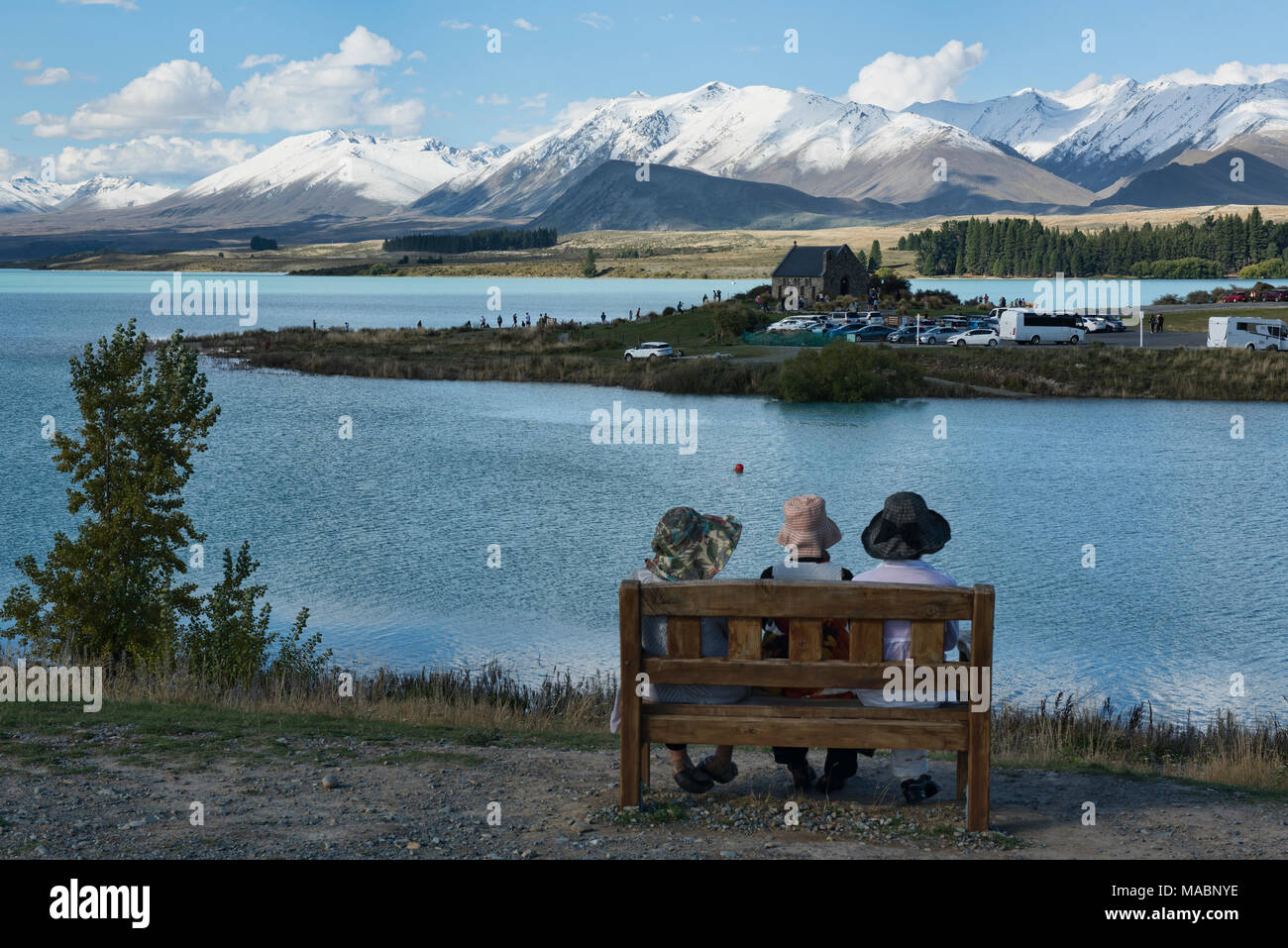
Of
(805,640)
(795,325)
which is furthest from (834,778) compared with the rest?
(795,325)

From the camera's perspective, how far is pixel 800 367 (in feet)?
209

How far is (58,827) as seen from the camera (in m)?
7.49

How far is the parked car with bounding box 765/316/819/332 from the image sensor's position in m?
84.2

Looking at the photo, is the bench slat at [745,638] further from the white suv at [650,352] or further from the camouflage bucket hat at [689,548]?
the white suv at [650,352]

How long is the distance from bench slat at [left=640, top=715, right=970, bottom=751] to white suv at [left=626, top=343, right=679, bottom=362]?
219 ft

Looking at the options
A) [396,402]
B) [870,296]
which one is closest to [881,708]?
[396,402]

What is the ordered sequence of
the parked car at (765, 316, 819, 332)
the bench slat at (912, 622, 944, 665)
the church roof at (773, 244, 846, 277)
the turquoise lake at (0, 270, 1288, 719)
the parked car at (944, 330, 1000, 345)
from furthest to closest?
the church roof at (773, 244, 846, 277), the parked car at (765, 316, 819, 332), the parked car at (944, 330, 1000, 345), the turquoise lake at (0, 270, 1288, 719), the bench slat at (912, 622, 944, 665)

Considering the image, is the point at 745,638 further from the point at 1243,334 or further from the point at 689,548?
the point at 1243,334

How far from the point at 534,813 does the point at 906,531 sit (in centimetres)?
314

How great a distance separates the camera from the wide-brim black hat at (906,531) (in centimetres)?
829

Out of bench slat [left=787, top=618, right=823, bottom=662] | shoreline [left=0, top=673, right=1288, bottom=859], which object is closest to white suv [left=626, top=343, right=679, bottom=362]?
shoreline [left=0, top=673, right=1288, bottom=859]

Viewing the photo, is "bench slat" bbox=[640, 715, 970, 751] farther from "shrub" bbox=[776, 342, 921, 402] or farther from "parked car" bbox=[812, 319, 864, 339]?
"parked car" bbox=[812, 319, 864, 339]

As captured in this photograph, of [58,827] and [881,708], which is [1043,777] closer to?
[881,708]

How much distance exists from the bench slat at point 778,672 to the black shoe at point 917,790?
1.17 m
